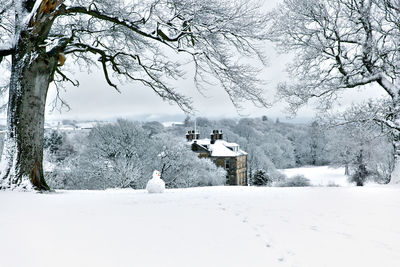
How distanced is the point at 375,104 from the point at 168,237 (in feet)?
33.7

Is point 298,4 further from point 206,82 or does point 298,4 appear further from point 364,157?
point 364,157

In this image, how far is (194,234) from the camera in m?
3.58

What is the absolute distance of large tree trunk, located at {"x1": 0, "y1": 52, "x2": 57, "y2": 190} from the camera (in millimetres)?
6914

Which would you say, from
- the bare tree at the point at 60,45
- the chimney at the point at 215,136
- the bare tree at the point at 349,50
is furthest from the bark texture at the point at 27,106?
the chimney at the point at 215,136

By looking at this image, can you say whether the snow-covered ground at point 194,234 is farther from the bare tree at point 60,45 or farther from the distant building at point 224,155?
the distant building at point 224,155

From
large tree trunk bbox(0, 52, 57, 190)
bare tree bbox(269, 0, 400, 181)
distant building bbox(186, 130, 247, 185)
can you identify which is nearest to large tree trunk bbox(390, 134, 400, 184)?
bare tree bbox(269, 0, 400, 181)

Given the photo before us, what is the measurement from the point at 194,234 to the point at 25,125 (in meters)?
5.55

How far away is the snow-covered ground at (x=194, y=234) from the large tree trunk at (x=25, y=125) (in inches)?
56.6

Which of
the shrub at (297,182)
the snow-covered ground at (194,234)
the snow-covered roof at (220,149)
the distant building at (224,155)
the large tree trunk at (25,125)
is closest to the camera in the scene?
the snow-covered ground at (194,234)

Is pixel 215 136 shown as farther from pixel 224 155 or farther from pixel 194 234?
pixel 194 234

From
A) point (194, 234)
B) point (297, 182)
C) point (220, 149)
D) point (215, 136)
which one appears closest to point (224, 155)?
point (220, 149)

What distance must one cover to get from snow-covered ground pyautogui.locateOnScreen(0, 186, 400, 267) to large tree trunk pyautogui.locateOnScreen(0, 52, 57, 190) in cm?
144

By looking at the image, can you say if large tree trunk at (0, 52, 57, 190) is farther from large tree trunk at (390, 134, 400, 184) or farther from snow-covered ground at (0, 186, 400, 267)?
large tree trunk at (390, 134, 400, 184)

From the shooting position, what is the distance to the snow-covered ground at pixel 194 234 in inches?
113
